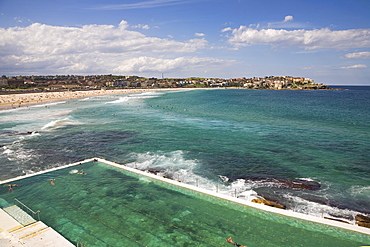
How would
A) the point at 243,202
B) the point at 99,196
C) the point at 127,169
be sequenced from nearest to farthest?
the point at 243,202 < the point at 99,196 < the point at 127,169

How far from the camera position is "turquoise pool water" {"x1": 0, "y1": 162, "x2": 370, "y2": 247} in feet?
39.9

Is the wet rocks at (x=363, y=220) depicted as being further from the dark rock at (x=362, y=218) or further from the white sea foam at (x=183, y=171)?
the white sea foam at (x=183, y=171)

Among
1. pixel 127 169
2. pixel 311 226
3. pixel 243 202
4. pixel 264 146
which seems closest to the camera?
pixel 311 226

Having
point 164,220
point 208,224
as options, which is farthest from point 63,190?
point 208,224

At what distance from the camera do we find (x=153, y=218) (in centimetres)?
1406

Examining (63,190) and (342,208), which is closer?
(342,208)

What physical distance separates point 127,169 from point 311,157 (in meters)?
18.3

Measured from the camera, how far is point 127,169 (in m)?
21.5

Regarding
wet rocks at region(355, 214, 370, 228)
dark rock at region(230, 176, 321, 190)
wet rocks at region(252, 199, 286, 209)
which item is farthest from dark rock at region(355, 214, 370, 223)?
dark rock at region(230, 176, 321, 190)

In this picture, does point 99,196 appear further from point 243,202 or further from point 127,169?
point 243,202

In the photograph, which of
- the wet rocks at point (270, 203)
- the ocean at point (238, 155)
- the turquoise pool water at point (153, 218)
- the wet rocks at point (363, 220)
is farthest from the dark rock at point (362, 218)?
the wet rocks at point (270, 203)

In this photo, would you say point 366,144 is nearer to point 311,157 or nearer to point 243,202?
point 311,157

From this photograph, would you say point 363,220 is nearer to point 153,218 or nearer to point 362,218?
point 362,218

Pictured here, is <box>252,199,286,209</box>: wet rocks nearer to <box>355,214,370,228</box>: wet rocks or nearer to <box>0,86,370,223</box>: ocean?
<box>0,86,370,223</box>: ocean
